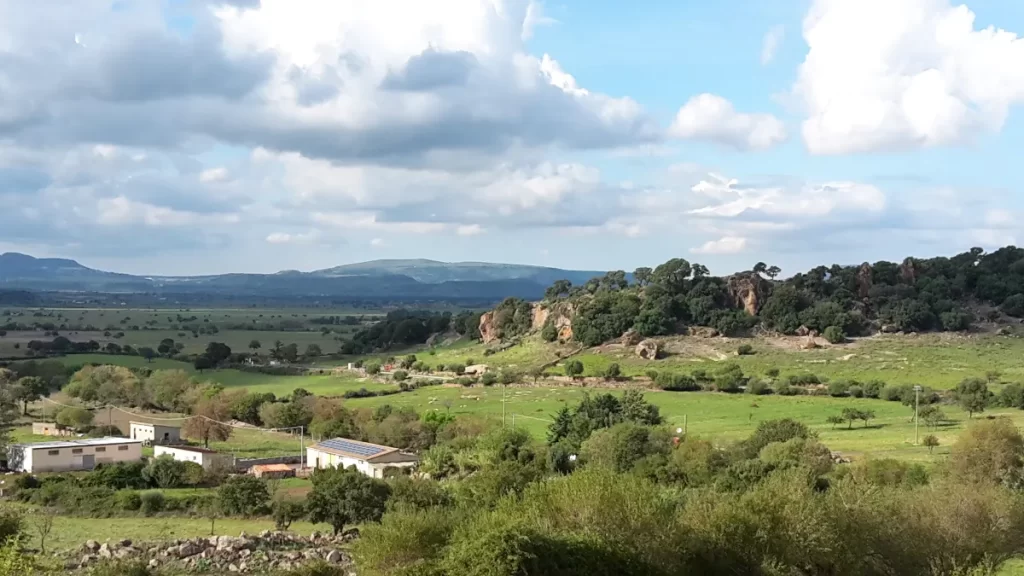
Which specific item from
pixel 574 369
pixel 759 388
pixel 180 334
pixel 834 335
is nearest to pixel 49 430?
pixel 574 369

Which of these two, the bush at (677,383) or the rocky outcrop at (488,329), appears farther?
the rocky outcrop at (488,329)

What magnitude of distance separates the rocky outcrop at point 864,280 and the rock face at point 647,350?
2621cm

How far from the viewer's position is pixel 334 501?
39812mm

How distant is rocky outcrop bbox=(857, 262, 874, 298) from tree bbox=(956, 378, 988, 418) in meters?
39.3

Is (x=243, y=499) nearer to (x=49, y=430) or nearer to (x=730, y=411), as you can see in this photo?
(x=49, y=430)

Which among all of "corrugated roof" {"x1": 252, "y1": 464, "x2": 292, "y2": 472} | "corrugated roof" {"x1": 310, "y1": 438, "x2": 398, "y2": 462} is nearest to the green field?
"corrugated roof" {"x1": 310, "y1": 438, "x2": 398, "y2": 462}

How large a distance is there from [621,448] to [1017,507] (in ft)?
73.3

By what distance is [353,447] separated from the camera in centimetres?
5616

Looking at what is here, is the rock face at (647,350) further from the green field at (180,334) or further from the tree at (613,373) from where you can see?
the green field at (180,334)

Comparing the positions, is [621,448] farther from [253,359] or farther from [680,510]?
[253,359]

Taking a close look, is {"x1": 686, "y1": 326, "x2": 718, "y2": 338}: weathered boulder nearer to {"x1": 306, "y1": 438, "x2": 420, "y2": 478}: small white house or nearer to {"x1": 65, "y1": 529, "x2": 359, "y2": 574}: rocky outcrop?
{"x1": 306, "y1": 438, "x2": 420, "y2": 478}: small white house

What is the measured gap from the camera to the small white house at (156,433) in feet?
210

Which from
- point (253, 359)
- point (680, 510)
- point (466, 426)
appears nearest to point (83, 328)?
point (253, 359)

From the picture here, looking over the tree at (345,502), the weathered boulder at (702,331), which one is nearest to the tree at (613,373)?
the weathered boulder at (702,331)
